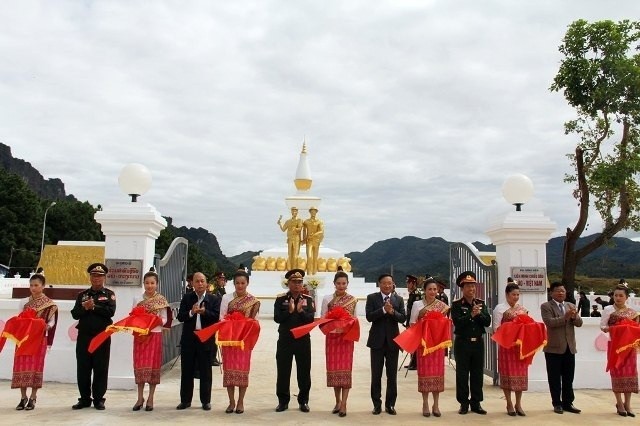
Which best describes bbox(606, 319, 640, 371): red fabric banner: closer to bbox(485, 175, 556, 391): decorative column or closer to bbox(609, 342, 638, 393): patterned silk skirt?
bbox(609, 342, 638, 393): patterned silk skirt

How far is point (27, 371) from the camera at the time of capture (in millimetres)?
6695

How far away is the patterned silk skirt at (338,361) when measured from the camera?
21.8 ft

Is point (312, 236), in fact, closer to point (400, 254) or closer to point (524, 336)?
point (524, 336)

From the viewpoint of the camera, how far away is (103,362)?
6.77 meters

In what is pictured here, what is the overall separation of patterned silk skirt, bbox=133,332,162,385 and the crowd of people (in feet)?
0.04

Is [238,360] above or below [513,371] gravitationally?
above

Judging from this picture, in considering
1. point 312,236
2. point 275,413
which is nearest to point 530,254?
point 275,413

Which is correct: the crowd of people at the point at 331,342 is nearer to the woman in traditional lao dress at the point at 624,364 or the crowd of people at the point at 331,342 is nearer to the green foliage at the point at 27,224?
the woman in traditional lao dress at the point at 624,364

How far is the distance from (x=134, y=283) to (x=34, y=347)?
64.3 inches

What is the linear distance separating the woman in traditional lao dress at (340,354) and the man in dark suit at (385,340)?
0.26m

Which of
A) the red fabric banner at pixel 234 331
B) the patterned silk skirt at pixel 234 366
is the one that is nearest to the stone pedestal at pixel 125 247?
the red fabric banner at pixel 234 331

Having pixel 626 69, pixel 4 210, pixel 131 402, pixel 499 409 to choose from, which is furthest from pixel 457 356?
pixel 4 210

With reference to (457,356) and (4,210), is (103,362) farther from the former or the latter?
(4,210)

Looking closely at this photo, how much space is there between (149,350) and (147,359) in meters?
0.11
